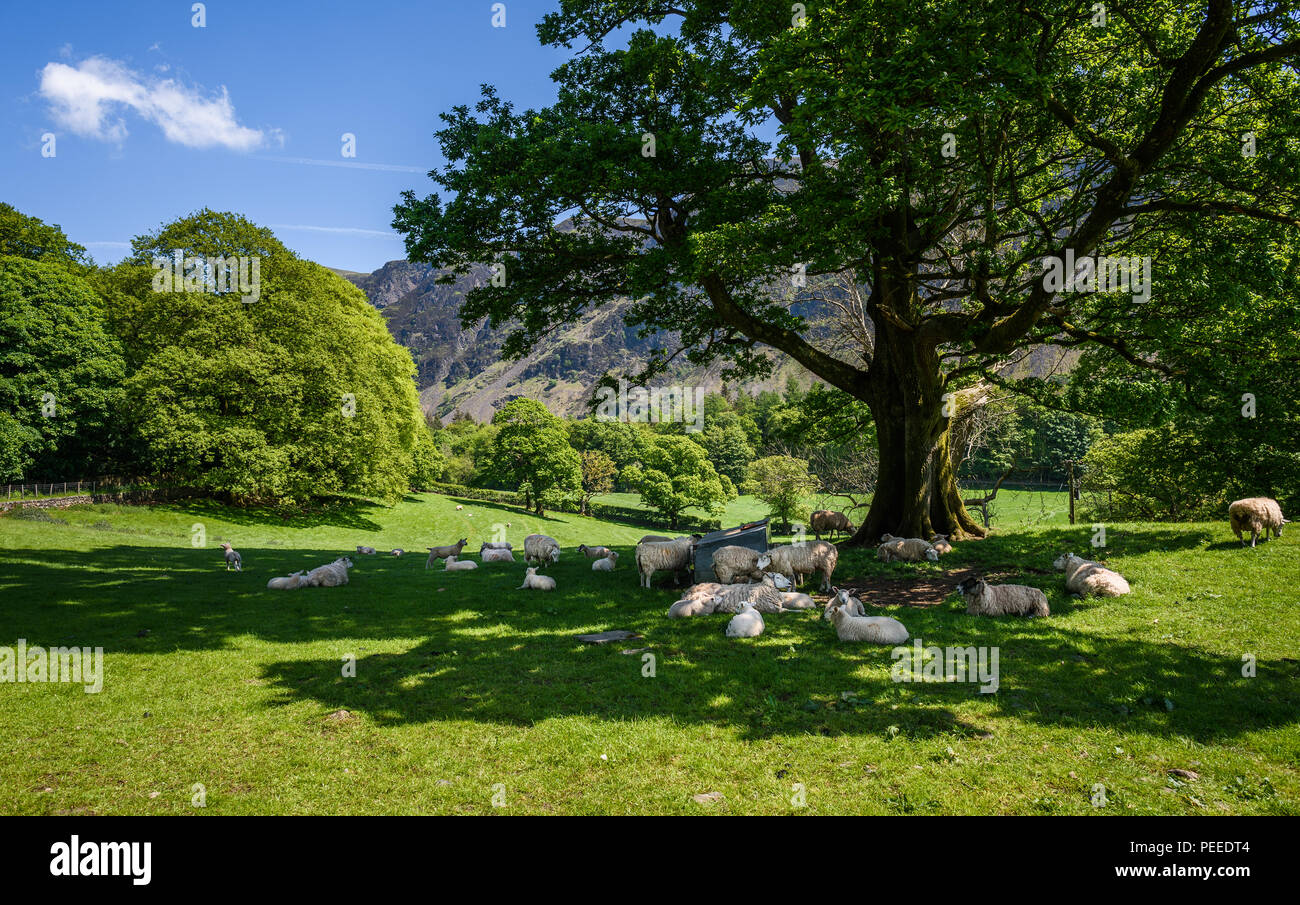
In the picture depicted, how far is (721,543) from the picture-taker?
15.2m

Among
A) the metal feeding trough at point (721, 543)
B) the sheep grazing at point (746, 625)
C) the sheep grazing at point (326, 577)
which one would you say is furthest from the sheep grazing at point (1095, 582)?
the sheep grazing at point (326, 577)

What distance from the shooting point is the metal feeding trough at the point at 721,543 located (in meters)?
14.8

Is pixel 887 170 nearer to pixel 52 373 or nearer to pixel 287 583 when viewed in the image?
pixel 287 583

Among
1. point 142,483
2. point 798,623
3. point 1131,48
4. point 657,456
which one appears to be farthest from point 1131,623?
point 657,456

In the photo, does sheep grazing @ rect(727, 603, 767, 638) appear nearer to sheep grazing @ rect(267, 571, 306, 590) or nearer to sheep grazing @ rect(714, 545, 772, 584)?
sheep grazing @ rect(714, 545, 772, 584)

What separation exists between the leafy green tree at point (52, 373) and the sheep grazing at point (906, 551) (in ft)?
145

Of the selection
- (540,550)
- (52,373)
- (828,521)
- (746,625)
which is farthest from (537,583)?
(52,373)

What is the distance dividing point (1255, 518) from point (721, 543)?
12935 millimetres

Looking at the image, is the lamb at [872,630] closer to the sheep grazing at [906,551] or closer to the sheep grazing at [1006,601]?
the sheep grazing at [1006,601]

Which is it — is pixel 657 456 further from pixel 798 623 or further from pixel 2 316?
pixel 798 623

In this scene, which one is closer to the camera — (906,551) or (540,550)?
(906,551)

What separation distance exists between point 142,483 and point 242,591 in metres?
35.1

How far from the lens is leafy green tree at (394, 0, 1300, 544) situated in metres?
11.0

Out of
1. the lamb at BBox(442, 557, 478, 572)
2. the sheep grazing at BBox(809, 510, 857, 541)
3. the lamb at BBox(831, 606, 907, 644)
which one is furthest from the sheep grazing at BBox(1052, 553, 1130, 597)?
the lamb at BBox(442, 557, 478, 572)
